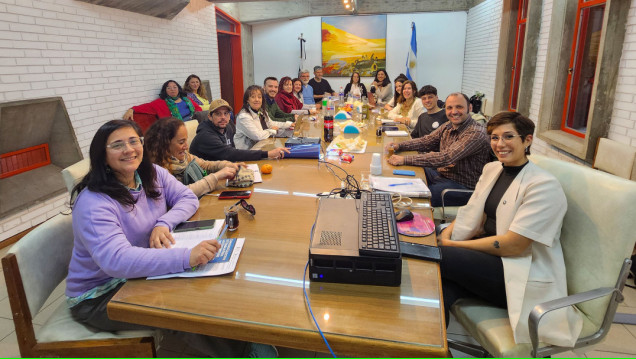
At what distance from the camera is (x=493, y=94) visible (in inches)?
250

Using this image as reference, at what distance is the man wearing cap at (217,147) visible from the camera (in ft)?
9.40

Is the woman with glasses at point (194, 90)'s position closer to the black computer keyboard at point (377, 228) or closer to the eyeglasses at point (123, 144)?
the eyeglasses at point (123, 144)

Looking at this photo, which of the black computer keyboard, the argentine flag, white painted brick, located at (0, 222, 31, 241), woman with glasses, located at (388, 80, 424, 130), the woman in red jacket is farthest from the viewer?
the argentine flag

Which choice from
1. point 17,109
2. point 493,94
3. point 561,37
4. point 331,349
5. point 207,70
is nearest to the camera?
point 331,349

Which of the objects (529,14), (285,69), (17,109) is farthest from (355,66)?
(17,109)

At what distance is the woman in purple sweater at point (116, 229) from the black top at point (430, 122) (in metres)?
2.80

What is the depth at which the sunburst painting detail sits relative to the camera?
931 cm

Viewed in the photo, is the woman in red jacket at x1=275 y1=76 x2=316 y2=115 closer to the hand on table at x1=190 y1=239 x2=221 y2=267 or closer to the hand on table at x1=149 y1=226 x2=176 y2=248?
the hand on table at x1=149 y1=226 x2=176 y2=248

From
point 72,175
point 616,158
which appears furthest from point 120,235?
point 616,158

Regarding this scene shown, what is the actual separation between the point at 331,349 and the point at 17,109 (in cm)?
348

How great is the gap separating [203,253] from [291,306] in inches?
15.4

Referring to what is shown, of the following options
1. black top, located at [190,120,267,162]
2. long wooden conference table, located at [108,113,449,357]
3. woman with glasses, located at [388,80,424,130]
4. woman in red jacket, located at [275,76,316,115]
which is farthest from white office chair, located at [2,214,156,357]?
woman in red jacket, located at [275,76,316,115]

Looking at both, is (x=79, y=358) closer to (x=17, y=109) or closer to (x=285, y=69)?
(x=17, y=109)

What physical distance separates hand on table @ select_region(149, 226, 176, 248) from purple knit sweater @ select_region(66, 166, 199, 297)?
52 mm
